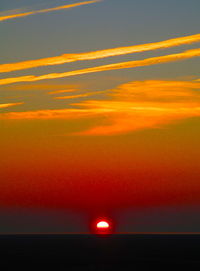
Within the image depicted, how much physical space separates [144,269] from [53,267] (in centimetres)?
1213

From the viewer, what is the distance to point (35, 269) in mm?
91812

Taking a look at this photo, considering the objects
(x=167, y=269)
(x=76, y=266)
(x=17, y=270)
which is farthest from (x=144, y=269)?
(x=17, y=270)

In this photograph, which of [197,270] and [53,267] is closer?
[197,270]

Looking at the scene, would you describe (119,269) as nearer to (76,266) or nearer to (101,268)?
(101,268)

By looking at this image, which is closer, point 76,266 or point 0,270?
point 0,270

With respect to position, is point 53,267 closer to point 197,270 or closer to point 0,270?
point 0,270

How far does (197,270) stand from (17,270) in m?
21.4

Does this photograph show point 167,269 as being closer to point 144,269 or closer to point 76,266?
point 144,269

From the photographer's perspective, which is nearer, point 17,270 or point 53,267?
point 17,270

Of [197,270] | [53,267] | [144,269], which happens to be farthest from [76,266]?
[197,270]

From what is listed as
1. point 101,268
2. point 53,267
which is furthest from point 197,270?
point 53,267

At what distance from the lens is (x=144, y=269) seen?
93.7 meters

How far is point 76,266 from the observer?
98312 mm

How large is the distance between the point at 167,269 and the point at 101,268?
8308mm
